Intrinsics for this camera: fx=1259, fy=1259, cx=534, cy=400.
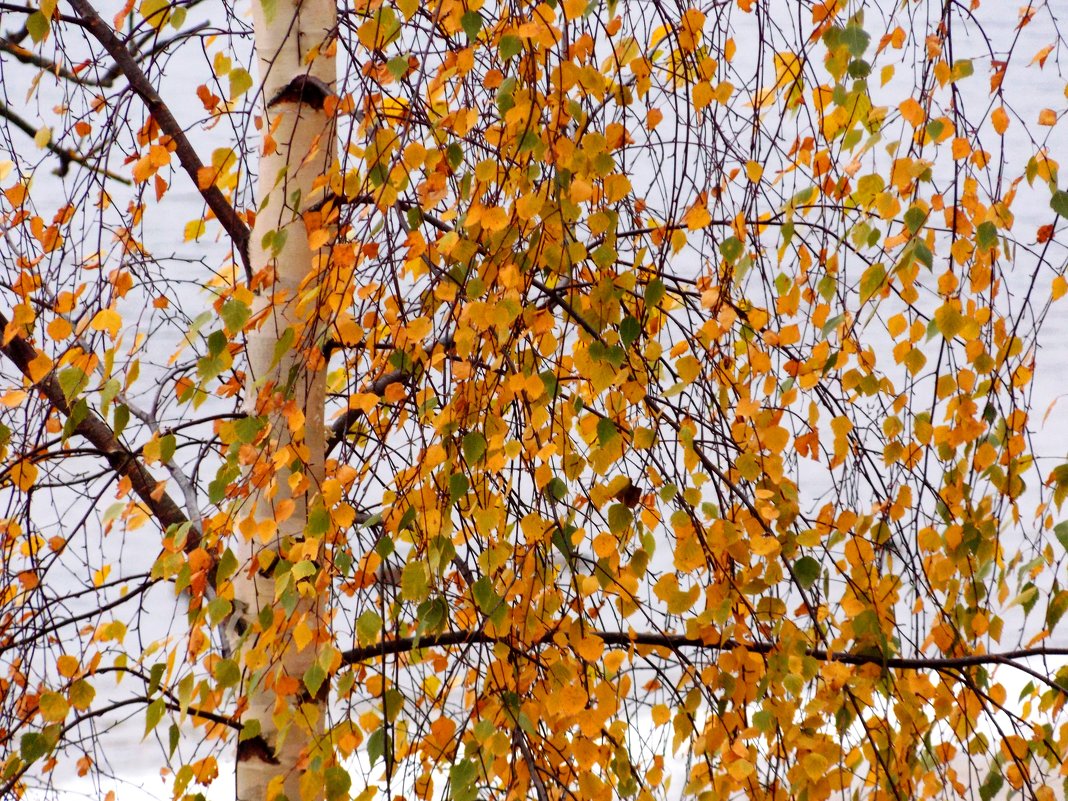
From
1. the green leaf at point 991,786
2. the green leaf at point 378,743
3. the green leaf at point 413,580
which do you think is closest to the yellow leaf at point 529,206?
the green leaf at point 413,580

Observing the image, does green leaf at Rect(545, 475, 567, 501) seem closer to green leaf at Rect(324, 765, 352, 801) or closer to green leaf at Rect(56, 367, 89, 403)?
green leaf at Rect(324, 765, 352, 801)

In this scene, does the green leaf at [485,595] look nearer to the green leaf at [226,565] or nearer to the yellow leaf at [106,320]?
the green leaf at [226,565]

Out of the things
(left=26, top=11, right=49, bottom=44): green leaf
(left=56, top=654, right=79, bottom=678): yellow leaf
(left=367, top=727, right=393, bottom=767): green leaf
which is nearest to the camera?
(left=367, top=727, right=393, bottom=767): green leaf

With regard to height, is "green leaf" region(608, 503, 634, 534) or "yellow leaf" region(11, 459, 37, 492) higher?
"yellow leaf" region(11, 459, 37, 492)

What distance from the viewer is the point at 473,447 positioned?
81 cm

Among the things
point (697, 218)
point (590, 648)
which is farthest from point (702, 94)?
point (590, 648)

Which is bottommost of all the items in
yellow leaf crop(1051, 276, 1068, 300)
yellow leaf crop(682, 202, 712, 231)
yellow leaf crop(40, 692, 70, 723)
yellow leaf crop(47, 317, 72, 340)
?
yellow leaf crop(40, 692, 70, 723)

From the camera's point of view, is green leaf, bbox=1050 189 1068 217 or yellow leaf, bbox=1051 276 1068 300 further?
yellow leaf, bbox=1051 276 1068 300

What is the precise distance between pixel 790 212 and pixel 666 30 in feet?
0.65

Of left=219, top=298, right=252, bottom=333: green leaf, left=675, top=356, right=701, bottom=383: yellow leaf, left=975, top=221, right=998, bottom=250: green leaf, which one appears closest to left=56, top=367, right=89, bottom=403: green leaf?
left=219, top=298, right=252, bottom=333: green leaf

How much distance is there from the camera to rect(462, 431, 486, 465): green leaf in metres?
0.80

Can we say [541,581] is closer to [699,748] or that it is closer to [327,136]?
[699,748]

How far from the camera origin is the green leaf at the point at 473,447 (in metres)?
0.80

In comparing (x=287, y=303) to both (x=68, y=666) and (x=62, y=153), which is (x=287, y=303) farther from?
(x=62, y=153)
